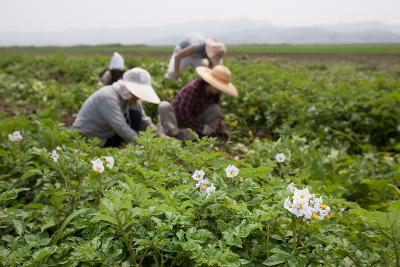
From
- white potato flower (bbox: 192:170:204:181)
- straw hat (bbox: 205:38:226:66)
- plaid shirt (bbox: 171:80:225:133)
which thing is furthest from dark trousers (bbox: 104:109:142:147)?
white potato flower (bbox: 192:170:204:181)

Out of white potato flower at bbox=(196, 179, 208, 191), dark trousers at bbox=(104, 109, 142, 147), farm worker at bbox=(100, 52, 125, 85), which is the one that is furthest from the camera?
farm worker at bbox=(100, 52, 125, 85)

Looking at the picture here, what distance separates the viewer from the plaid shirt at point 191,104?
498 cm

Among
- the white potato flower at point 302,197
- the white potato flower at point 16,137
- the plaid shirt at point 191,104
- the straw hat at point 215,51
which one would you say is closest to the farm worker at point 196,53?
the straw hat at point 215,51

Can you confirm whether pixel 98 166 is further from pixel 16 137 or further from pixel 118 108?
pixel 118 108

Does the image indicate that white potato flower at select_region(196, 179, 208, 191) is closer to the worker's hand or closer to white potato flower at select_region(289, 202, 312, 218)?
white potato flower at select_region(289, 202, 312, 218)

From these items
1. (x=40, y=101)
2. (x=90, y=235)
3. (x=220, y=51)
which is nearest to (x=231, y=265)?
(x=90, y=235)

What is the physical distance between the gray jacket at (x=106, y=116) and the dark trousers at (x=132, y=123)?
6 centimetres

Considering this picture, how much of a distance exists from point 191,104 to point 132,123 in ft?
2.70

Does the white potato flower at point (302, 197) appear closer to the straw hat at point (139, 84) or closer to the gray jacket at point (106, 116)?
the straw hat at point (139, 84)

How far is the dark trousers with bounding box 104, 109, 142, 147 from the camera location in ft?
14.8

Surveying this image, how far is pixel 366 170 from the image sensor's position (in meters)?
4.10

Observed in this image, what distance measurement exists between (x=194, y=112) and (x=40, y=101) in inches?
153

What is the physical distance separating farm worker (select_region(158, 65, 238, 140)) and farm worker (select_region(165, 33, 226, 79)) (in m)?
1.09

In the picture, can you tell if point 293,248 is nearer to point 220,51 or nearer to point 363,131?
point 363,131
